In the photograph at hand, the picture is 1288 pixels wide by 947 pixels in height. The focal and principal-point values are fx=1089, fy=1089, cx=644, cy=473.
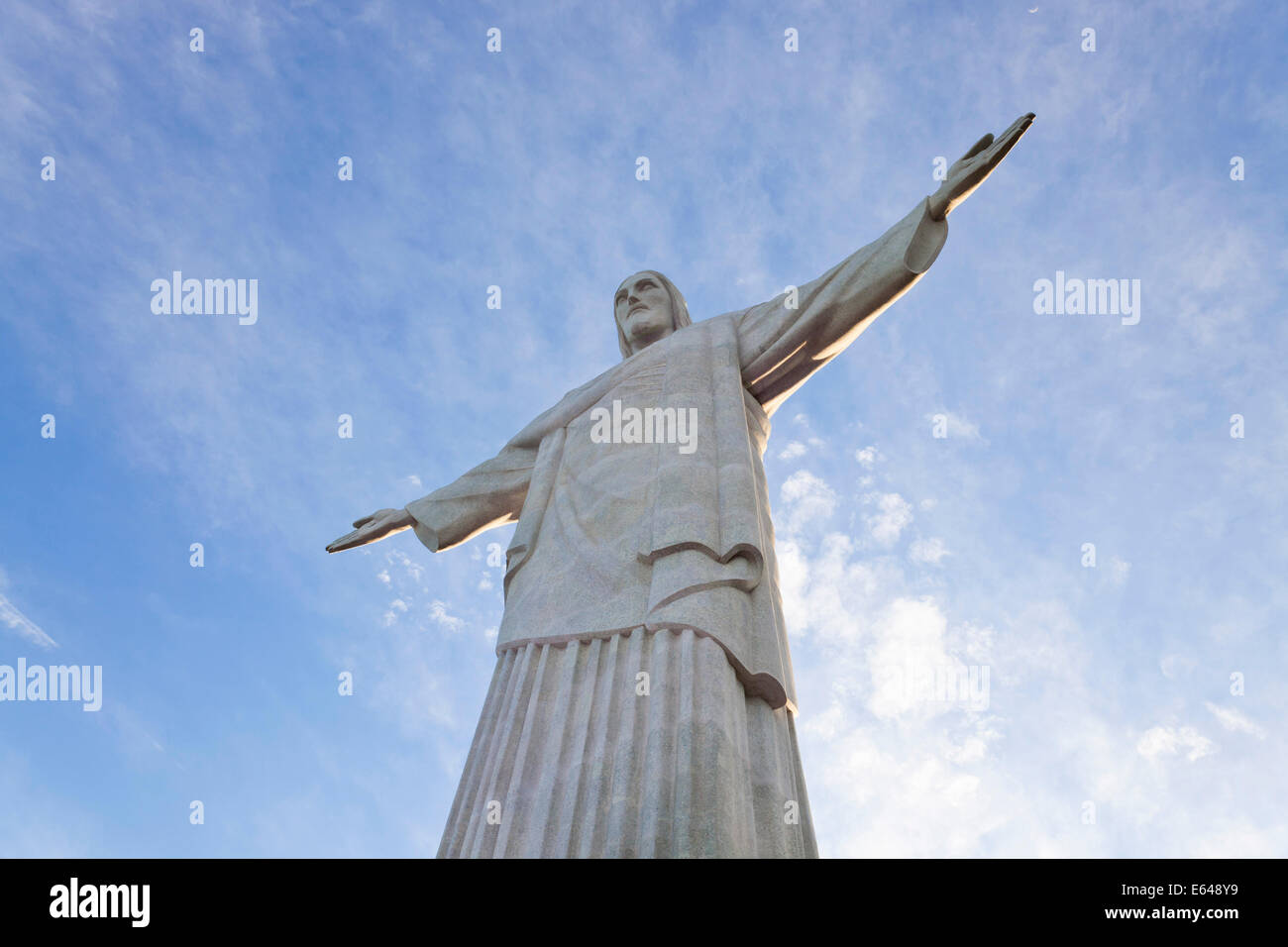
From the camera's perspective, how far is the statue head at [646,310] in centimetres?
1075

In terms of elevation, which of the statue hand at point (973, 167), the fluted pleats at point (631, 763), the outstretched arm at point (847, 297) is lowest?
the fluted pleats at point (631, 763)

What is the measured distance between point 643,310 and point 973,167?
145 inches

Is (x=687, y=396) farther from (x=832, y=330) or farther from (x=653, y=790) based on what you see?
(x=653, y=790)

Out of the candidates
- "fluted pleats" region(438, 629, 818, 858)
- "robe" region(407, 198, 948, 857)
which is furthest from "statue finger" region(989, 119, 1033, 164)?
"fluted pleats" region(438, 629, 818, 858)

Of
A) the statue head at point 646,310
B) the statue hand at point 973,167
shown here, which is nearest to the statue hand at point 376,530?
the statue head at point 646,310

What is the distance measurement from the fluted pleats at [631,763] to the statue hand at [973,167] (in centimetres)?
430

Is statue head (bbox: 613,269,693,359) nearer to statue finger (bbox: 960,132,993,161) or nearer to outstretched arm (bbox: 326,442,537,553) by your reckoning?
outstretched arm (bbox: 326,442,537,553)

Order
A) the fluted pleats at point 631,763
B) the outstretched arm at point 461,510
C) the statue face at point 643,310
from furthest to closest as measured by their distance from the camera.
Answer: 1. the statue face at point 643,310
2. the outstretched arm at point 461,510
3. the fluted pleats at point 631,763

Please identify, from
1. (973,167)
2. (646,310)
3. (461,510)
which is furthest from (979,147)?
(461,510)

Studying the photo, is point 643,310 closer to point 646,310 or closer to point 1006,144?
point 646,310

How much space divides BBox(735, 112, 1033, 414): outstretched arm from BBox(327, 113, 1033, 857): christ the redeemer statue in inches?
0.7

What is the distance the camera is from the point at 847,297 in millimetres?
8812

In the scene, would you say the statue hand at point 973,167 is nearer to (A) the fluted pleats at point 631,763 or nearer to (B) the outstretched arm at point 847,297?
(B) the outstretched arm at point 847,297
